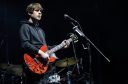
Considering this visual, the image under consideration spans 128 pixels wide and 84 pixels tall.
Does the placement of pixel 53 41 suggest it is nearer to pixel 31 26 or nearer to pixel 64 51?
pixel 64 51

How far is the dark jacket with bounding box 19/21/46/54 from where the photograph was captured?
14.6 feet

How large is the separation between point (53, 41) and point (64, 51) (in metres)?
0.35

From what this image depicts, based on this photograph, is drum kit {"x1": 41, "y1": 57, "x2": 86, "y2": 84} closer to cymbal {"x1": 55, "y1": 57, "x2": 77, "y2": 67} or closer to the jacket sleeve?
cymbal {"x1": 55, "y1": 57, "x2": 77, "y2": 67}

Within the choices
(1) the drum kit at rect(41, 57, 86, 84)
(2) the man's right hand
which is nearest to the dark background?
(1) the drum kit at rect(41, 57, 86, 84)

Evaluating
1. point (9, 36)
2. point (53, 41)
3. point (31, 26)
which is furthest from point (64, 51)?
point (31, 26)

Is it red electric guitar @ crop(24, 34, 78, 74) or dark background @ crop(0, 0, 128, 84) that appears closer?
red electric guitar @ crop(24, 34, 78, 74)

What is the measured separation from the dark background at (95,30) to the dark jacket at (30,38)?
7.46 ft

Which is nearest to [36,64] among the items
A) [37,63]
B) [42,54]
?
[37,63]

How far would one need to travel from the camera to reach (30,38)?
458cm

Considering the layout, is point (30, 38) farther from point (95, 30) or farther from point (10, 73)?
point (95, 30)

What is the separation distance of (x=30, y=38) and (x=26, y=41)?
0.41 feet

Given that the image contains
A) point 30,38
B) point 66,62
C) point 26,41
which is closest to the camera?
point 26,41

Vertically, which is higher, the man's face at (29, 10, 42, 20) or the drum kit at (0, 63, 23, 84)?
the man's face at (29, 10, 42, 20)

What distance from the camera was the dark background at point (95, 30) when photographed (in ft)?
22.7
